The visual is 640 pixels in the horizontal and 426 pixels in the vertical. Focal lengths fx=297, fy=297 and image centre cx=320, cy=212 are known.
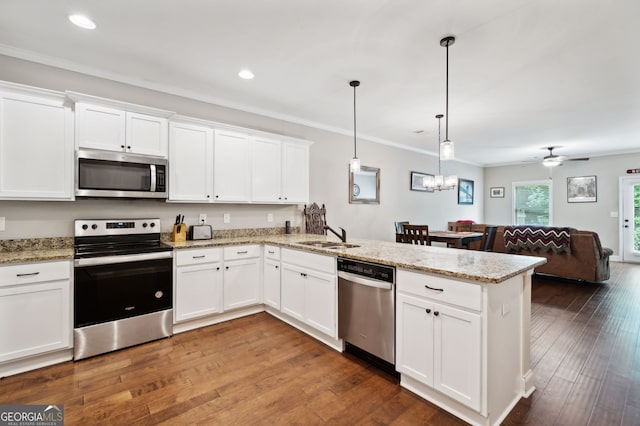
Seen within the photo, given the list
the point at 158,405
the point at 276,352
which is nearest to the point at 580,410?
the point at 276,352

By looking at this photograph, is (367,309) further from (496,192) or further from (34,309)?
(496,192)

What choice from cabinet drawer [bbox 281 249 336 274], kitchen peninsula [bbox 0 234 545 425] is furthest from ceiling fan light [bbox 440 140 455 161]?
cabinet drawer [bbox 281 249 336 274]

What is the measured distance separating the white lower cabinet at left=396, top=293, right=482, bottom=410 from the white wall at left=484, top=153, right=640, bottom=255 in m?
7.93

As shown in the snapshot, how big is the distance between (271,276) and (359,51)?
2.42 m

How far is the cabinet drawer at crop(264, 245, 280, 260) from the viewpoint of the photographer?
3271 mm

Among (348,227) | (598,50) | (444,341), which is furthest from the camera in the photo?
(348,227)

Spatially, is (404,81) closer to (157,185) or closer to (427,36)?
(427,36)

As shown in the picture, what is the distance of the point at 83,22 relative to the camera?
2.18 meters

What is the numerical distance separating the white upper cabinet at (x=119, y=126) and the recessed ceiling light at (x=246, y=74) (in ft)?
2.63

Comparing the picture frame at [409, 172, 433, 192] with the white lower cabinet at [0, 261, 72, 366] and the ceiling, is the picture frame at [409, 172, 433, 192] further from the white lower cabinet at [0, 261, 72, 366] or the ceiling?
the white lower cabinet at [0, 261, 72, 366]

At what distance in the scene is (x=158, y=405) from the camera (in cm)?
185

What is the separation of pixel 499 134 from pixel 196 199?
5.15 meters

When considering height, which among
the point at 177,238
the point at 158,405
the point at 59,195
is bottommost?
the point at 158,405

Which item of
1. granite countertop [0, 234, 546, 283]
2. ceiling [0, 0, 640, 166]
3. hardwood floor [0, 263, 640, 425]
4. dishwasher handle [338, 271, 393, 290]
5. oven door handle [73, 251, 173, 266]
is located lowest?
hardwood floor [0, 263, 640, 425]
